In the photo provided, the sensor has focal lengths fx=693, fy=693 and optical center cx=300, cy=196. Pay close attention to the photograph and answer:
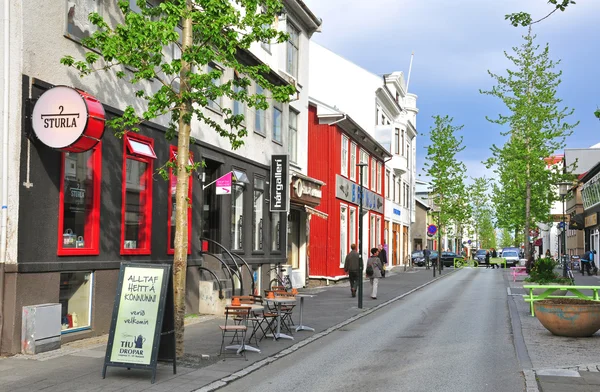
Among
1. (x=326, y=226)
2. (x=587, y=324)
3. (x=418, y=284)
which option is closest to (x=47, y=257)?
(x=587, y=324)

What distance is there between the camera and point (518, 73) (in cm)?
4209

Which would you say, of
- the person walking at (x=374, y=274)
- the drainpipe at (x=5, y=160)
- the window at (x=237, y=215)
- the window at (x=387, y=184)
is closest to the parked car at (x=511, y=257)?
the window at (x=387, y=184)

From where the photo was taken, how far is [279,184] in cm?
2319

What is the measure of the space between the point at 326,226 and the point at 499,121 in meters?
16.5

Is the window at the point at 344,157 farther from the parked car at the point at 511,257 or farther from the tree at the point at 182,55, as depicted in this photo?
the parked car at the point at 511,257

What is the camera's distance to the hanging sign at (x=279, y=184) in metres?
23.1

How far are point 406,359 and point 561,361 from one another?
2401 millimetres

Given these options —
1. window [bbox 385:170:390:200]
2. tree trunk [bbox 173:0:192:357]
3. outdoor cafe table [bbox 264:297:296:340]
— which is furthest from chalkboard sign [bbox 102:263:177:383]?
window [bbox 385:170:390:200]

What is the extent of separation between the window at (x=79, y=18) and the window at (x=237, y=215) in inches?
321

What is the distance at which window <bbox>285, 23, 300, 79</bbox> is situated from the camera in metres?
25.6

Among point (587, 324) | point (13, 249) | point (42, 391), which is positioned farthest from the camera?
point (587, 324)

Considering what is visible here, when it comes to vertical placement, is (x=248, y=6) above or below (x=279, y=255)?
above

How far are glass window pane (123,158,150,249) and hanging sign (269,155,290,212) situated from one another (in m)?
8.47

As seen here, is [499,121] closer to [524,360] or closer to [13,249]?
[524,360]
